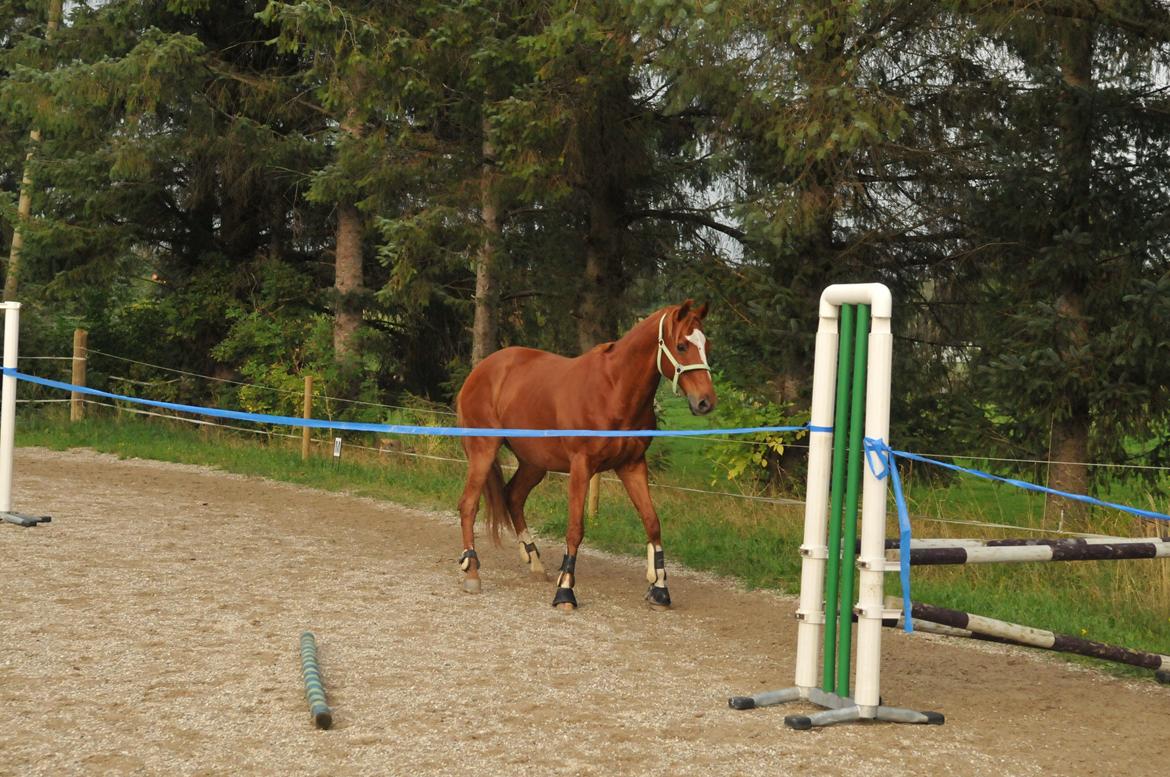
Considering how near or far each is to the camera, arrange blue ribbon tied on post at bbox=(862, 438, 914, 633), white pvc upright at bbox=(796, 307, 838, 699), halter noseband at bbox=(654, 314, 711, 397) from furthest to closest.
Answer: halter noseband at bbox=(654, 314, 711, 397) < white pvc upright at bbox=(796, 307, 838, 699) < blue ribbon tied on post at bbox=(862, 438, 914, 633)

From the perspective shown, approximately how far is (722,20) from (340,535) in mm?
5574

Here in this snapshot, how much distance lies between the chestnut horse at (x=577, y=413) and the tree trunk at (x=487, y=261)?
202 inches

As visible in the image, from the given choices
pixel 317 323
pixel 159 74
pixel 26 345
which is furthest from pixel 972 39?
pixel 26 345

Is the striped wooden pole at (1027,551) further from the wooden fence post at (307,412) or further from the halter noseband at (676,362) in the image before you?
the wooden fence post at (307,412)

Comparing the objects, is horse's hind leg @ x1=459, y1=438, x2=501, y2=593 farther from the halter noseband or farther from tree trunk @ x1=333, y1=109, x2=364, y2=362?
tree trunk @ x1=333, y1=109, x2=364, y2=362

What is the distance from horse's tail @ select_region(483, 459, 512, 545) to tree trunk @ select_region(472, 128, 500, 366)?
5.47m

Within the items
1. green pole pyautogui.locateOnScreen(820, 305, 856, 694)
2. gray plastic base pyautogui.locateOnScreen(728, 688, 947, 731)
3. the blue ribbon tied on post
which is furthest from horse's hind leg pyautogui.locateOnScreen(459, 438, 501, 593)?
the blue ribbon tied on post

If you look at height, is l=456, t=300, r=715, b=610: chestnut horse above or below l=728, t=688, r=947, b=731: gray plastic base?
above

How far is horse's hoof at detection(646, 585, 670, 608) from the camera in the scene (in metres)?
8.05

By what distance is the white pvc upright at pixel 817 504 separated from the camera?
5.63 meters

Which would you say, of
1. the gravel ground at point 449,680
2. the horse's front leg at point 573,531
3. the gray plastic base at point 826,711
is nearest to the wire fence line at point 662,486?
the gravel ground at point 449,680

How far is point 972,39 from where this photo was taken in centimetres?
1156

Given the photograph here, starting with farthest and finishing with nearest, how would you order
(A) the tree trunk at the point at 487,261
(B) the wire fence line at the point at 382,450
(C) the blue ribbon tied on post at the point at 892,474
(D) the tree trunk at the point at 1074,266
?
(A) the tree trunk at the point at 487,261 < (B) the wire fence line at the point at 382,450 < (D) the tree trunk at the point at 1074,266 < (C) the blue ribbon tied on post at the point at 892,474

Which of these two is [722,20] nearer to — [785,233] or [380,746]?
[785,233]
